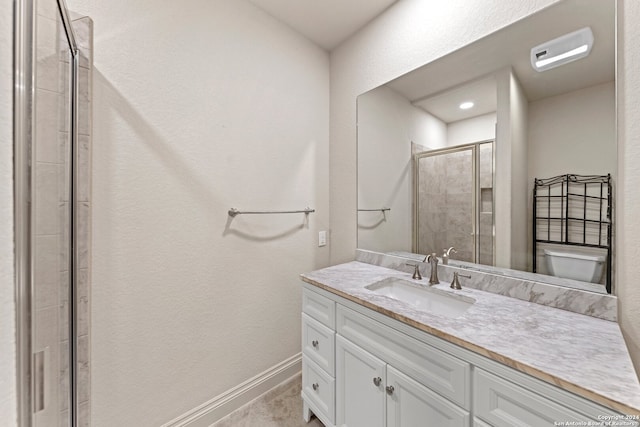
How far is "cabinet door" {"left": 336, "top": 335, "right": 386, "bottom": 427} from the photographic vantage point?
108cm

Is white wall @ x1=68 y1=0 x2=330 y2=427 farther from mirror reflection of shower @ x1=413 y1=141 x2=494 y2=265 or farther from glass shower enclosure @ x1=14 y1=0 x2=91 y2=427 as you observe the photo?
mirror reflection of shower @ x1=413 y1=141 x2=494 y2=265

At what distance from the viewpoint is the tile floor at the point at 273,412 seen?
149 centimetres

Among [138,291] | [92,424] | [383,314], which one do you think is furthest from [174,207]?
[383,314]

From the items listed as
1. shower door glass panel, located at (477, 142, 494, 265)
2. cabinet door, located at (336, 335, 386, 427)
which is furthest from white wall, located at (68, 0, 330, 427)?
shower door glass panel, located at (477, 142, 494, 265)

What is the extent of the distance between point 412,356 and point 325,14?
2.02 metres

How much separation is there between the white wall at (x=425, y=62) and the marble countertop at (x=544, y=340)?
24cm

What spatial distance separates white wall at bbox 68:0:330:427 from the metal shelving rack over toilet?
136 centimetres

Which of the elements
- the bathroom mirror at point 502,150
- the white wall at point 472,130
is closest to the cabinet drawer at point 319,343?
the bathroom mirror at point 502,150

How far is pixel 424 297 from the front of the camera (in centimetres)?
136

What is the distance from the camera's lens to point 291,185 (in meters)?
1.86

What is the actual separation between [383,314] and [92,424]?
136cm

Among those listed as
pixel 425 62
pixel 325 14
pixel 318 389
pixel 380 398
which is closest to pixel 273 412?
pixel 318 389

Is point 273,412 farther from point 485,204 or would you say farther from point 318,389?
point 485,204

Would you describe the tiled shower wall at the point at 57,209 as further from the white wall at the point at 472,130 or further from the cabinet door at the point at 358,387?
the white wall at the point at 472,130
